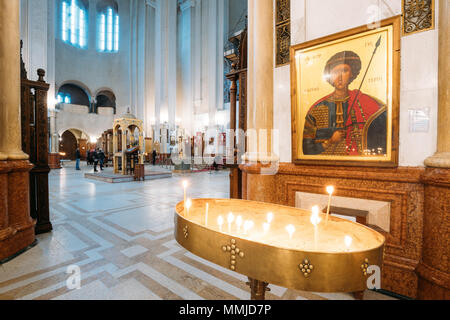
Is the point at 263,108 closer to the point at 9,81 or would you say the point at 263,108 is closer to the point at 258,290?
the point at 258,290

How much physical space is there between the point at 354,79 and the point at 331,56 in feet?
1.27

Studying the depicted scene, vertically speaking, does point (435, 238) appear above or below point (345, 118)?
below

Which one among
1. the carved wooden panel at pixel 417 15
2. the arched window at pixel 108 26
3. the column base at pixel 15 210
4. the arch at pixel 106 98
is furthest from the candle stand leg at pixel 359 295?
the arched window at pixel 108 26

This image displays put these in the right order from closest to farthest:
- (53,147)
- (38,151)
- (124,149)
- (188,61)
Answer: (38,151) → (124,149) → (53,147) → (188,61)

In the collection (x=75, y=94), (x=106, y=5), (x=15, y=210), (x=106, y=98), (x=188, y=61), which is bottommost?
(x=15, y=210)

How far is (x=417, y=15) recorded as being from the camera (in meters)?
2.02

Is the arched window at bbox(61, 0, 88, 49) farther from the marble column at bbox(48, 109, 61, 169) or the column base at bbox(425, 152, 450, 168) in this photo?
the column base at bbox(425, 152, 450, 168)

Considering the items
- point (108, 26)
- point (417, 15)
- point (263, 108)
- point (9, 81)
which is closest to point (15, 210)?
point (9, 81)

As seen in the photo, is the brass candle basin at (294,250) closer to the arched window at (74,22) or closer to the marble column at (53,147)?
the marble column at (53,147)

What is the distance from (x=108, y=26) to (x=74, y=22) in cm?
326

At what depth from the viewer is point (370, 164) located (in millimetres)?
2254

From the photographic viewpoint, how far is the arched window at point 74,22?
891 inches

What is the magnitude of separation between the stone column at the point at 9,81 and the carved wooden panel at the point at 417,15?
15.0 ft
